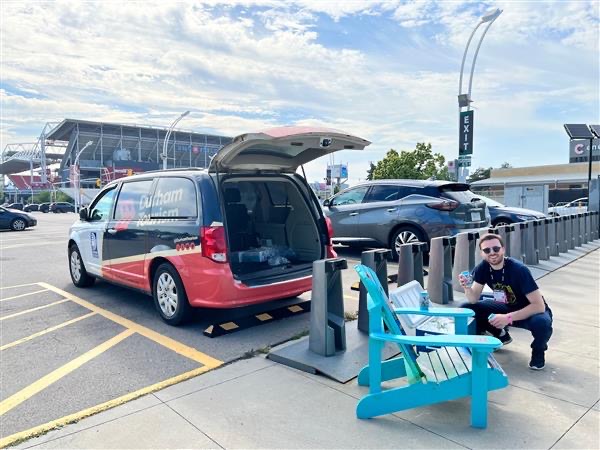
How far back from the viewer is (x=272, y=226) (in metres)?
6.08

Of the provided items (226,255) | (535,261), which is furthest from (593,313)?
(226,255)

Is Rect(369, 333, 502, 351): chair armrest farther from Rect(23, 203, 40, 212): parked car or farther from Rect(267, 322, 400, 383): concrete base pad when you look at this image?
Rect(23, 203, 40, 212): parked car

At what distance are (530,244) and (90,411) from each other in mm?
7850

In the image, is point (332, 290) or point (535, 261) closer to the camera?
point (332, 290)

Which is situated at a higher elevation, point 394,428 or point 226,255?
point 226,255

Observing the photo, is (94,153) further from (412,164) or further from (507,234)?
(507,234)

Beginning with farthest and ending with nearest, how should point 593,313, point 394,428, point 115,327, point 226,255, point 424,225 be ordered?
point 424,225 < point 593,313 < point 115,327 < point 226,255 < point 394,428

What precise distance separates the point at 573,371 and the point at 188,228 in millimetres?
3662

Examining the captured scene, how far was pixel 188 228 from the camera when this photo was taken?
4.72 metres

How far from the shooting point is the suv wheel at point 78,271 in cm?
693

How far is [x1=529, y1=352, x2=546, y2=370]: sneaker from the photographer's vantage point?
147 inches

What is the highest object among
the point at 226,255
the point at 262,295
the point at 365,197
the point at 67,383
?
the point at 365,197

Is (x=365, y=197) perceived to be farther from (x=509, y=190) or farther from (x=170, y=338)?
(x=509, y=190)

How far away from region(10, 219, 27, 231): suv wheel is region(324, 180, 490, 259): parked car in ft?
54.0
